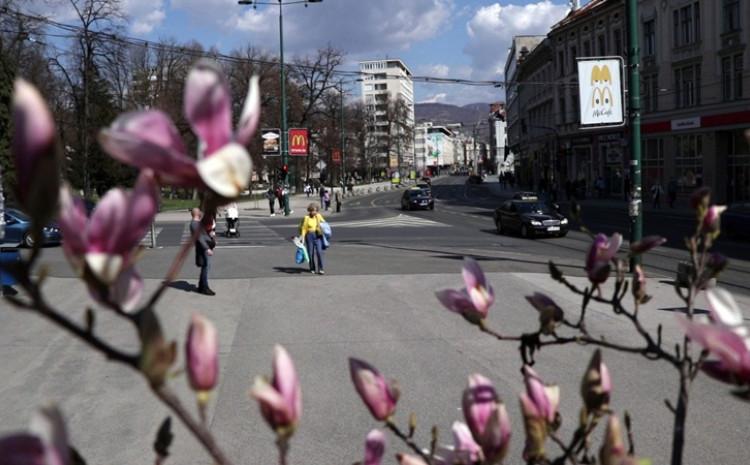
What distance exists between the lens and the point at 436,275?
15.9 metres

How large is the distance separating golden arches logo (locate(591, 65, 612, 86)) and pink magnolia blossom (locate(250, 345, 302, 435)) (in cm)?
1659

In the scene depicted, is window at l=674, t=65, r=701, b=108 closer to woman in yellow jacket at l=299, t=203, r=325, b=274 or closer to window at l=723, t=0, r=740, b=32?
window at l=723, t=0, r=740, b=32

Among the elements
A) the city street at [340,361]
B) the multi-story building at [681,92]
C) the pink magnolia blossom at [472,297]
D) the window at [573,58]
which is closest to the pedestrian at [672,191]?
the multi-story building at [681,92]

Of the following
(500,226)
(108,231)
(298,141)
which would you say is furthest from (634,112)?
(298,141)

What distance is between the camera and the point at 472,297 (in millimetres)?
1775

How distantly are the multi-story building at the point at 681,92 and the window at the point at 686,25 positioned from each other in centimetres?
6

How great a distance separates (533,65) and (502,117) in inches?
3867

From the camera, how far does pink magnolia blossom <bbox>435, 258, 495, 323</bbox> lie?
177 centimetres

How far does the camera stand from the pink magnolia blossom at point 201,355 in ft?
3.76

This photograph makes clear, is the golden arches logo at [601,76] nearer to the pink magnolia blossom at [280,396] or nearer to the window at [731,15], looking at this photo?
the pink magnolia blossom at [280,396]

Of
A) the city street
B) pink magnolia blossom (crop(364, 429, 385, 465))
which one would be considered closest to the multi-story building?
the city street

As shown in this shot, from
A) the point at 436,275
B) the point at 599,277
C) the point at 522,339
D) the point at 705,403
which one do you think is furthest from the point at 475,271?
the point at 436,275

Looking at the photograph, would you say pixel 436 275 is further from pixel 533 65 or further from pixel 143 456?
pixel 533 65

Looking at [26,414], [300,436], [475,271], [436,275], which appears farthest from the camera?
[436,275]
